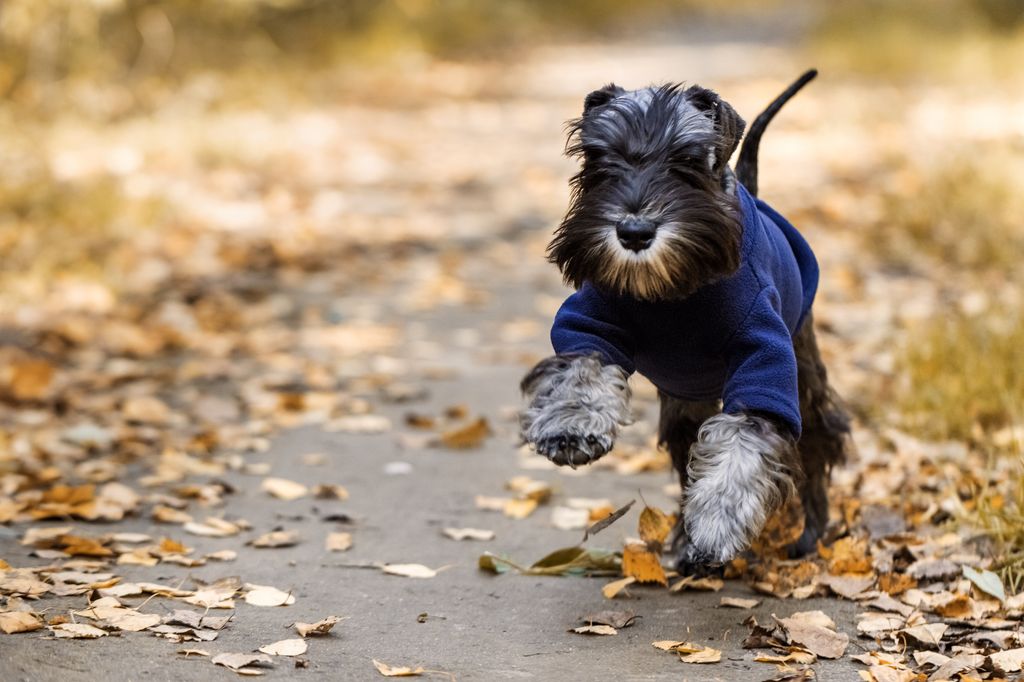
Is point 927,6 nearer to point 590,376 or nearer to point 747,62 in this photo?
point 747,62

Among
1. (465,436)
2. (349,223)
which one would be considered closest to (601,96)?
(465,436)

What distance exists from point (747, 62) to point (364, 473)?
2164 cm

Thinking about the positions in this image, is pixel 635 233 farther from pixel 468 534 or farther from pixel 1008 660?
pixel 468 534

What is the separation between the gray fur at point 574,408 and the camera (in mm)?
3428

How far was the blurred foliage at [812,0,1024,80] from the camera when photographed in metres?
20.2

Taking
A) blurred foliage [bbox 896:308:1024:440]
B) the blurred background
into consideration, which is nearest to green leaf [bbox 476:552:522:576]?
the blurred background

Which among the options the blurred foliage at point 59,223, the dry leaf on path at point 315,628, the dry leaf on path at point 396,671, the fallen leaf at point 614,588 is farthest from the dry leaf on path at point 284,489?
the blurred foliage at point 59,223

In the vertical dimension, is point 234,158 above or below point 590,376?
above

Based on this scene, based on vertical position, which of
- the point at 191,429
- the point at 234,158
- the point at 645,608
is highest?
the point at 234,158

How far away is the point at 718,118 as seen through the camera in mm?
3689

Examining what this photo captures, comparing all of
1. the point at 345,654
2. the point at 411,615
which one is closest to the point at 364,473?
the point at 411,615

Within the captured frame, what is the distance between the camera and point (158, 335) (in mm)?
7641

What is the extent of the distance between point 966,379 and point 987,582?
200cm

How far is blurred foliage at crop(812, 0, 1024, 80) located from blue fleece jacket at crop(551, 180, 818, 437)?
16.2 metres
